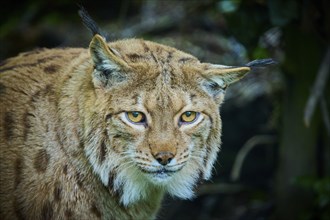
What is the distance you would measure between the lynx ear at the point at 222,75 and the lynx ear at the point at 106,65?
670mm

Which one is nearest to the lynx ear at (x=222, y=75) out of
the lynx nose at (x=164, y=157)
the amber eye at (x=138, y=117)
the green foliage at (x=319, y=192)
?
the amber eye at (x=138, y=117)

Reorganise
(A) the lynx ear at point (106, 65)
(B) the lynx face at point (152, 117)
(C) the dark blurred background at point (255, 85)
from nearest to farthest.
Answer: (A) the lynx ear at point (106, 65) < (B) the lynx face at point (152, 117) < (C) the dark blurred background at point (255, 85)

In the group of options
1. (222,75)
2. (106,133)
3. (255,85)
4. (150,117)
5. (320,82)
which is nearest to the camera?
(150,117)

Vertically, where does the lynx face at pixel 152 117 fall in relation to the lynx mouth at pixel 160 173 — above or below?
above

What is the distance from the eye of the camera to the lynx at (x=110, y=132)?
480 cm

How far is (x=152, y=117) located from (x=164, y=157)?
12.6 inches

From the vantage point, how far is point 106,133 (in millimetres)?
4902

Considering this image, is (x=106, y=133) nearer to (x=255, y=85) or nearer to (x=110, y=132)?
(x=110, y=132)

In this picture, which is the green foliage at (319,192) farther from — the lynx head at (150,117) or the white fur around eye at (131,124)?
the white fur around eye at (131,124)

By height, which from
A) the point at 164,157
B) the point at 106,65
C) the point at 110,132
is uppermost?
the point at 106,65

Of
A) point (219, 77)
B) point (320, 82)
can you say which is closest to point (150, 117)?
point (219, 77)

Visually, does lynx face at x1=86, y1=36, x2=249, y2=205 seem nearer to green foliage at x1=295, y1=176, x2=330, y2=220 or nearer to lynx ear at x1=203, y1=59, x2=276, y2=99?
lynx ear at x1=203, y1=59, x2=276, y2=99

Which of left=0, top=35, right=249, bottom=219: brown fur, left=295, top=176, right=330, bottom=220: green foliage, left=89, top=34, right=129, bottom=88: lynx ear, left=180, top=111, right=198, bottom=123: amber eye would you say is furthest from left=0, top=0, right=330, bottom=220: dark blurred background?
left=180, top=111, right=198, bottom=123: amber eye

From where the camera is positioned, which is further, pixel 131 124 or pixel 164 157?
pixel 131 124
